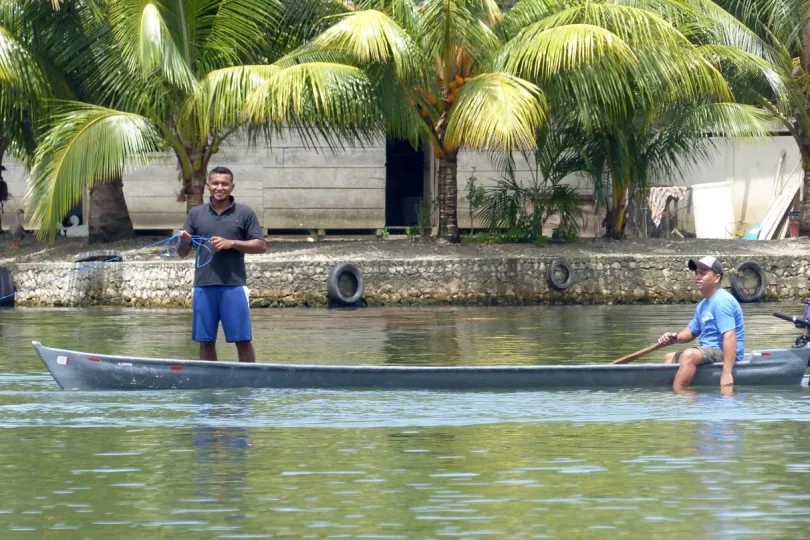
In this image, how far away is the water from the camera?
6.93 m

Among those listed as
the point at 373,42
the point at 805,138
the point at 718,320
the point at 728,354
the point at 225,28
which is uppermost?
the point at 225,28

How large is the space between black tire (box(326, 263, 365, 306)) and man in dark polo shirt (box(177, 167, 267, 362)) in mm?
11001

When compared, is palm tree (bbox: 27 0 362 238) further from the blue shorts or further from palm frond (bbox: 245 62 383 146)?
the blue shorts

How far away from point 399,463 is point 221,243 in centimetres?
293

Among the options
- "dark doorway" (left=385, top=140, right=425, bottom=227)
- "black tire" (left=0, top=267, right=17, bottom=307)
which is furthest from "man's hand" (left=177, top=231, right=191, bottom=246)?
→ "dark doorway" (left=385, top=140, right=425, bottom=227)

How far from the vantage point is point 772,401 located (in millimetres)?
10969

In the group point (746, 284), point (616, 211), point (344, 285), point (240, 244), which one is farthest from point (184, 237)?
point (616, 211)

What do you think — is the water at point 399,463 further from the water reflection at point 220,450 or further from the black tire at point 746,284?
the black tire at point 746,284

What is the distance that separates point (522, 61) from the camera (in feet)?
73.8

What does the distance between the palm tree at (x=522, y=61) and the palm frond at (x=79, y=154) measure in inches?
114

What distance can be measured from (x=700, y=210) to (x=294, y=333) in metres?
14.4

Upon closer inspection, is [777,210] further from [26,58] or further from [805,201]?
[26,58]

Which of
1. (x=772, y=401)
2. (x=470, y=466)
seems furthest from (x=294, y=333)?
(x=470, y=466)

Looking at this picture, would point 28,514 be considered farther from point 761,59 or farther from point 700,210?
point 700,210
